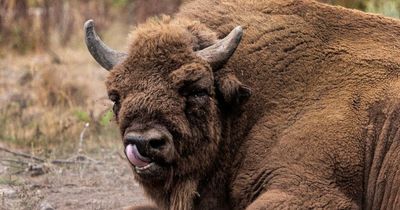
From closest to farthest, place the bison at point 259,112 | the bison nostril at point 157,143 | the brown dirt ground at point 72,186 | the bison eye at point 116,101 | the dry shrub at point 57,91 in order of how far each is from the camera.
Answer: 1. the bison nostril at point 157,143
2. the bison at point 259,112
3. the bison eye at point 116,101
4. the brown dirt ground at point 72,186
5. the dry shrub at point 57,91

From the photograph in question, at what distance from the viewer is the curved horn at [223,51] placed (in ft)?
25.5

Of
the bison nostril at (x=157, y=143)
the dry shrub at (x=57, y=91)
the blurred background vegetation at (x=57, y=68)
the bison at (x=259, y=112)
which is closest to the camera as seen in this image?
the bison nostril at (x=157, y=143)

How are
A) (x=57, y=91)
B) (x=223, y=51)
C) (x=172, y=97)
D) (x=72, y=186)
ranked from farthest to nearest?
(x=57, y=91) → (x=72, y=186) → (x=223, y=51) → (x=172, y=97)

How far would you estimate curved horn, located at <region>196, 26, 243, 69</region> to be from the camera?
7777 millimetres

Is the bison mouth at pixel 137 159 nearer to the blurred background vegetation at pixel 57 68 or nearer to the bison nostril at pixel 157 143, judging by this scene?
the bison nostril at pixel 157 143

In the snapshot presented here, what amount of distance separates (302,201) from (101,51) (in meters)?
2.06

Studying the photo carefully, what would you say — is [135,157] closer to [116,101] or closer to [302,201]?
[116,101]

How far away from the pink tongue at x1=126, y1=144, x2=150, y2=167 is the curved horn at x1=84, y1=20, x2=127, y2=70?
87cm

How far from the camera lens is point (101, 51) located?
8164 mm

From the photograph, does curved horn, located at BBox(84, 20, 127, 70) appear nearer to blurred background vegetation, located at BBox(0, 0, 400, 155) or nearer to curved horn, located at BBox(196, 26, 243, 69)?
curved horn, located at BBox(196, 26, 243, 69)

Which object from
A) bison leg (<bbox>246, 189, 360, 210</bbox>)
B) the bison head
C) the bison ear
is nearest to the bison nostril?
the bison head

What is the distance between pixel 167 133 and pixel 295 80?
126 centimetres

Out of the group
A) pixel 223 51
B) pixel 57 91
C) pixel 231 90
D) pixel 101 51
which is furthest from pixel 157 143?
pixel 57 91

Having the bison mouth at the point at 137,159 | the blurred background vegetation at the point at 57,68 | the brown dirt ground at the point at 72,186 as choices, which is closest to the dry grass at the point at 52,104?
the blurred background vegetation at the point at 57,68
